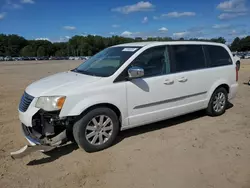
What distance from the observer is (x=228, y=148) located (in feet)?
15.5

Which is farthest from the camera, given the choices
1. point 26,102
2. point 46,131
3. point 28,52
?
point 28,52

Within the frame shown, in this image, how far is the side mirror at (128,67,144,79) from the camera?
4668 mm

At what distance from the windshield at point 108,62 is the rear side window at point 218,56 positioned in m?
2.05

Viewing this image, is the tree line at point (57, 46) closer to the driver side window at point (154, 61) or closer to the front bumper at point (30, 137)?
the driver side window at point (154, 61)

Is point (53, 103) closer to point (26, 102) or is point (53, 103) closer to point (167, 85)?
point (26, 102)

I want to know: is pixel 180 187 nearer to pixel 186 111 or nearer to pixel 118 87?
pixel 118 87

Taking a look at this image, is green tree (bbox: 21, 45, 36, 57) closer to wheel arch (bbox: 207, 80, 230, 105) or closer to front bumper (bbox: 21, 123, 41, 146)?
wheel arch (bbox: 207, 80, 230, 105)

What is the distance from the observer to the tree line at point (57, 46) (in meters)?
134

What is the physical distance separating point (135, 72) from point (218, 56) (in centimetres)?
280

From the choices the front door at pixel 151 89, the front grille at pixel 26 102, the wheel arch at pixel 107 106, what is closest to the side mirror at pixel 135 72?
the front door at pixel 151 89

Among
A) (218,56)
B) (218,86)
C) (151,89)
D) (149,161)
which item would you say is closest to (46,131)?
(149,161)

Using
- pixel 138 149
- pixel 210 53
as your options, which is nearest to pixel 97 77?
pixel 138 149

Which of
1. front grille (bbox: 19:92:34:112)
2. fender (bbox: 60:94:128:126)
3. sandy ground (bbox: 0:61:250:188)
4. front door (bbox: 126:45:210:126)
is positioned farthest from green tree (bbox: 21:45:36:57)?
fender (bbox: 60:94:128:126)

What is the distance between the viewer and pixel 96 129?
458 cm
